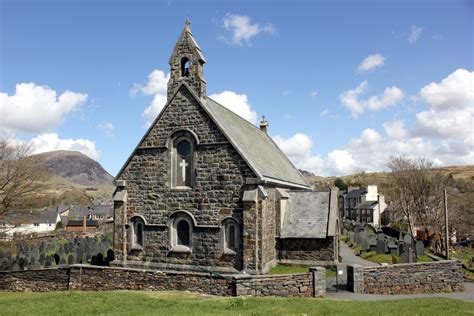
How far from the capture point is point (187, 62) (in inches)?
917

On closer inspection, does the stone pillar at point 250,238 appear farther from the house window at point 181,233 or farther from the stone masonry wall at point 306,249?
the stone masonry wall at point 306,249

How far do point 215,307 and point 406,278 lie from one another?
10.6 meters

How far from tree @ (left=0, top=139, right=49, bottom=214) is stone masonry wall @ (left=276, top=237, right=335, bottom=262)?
23.7m

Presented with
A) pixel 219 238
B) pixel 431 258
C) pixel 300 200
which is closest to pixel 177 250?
pixel 219 238

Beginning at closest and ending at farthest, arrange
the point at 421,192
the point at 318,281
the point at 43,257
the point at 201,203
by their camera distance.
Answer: the point at 318,281, the point at 201,203, the point at 43,257, the point at 421,192

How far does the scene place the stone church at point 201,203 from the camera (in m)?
20.4

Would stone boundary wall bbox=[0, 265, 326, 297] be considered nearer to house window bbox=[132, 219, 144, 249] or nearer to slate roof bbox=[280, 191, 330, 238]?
house window bbox=[132, 219, 144, 249]

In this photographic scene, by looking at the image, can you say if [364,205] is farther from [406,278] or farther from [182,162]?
[182,162]

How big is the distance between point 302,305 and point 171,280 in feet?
23.3

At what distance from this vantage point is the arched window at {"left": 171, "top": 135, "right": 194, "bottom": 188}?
22.2 meters

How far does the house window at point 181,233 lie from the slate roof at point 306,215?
5.61m

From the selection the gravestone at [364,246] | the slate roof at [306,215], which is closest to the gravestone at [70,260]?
the slate roof at [306,215]

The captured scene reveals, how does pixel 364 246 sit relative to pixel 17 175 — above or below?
below

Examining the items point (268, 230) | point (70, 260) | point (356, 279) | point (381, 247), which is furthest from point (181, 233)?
point (381, 247)
